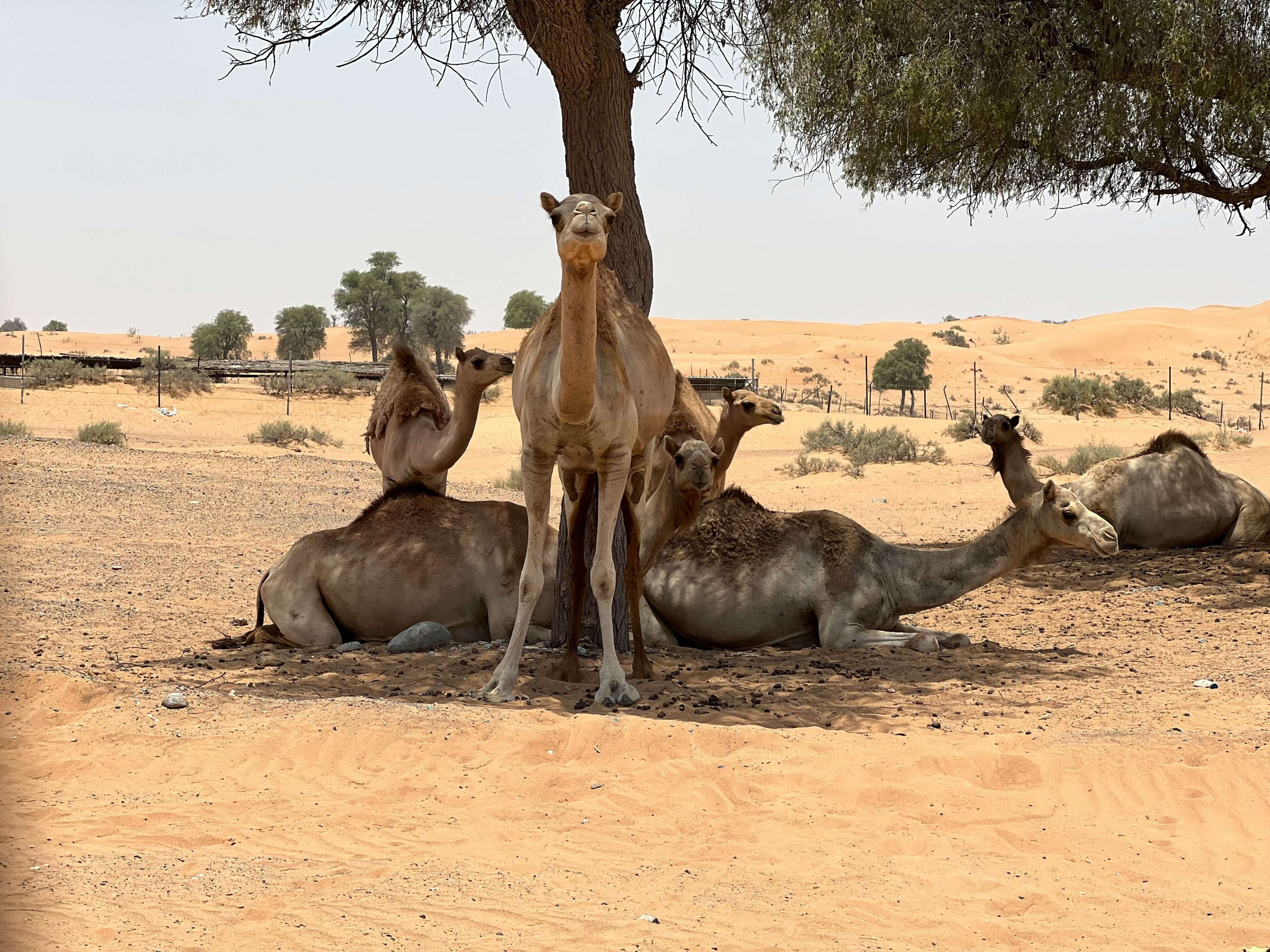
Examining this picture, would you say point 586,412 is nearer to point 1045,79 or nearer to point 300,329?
point 1045,79

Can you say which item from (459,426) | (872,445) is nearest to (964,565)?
(459,426)

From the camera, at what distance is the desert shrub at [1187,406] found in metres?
39.5

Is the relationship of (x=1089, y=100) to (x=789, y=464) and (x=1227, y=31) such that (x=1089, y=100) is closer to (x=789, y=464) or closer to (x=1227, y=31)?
(x=1227, y=31)

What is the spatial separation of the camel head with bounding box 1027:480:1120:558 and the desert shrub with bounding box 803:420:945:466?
15364 millimetres

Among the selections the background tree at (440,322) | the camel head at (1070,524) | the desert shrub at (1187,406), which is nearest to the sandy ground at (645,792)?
the camel head at (1070,524)

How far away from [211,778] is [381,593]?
2.83 m

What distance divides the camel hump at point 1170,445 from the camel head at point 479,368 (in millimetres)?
6140

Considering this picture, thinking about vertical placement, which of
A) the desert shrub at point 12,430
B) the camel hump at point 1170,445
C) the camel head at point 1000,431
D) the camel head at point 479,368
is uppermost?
the camel head at point 479,368

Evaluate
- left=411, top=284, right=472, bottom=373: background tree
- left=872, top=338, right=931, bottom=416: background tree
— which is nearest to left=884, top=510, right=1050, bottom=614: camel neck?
left=872, top=338, right=931, bottom=416: background tree

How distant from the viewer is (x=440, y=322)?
2302 inches

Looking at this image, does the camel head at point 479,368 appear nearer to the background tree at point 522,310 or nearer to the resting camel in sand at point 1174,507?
the resting camel in sand at point 1174,507

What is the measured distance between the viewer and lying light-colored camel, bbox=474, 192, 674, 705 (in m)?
6.02

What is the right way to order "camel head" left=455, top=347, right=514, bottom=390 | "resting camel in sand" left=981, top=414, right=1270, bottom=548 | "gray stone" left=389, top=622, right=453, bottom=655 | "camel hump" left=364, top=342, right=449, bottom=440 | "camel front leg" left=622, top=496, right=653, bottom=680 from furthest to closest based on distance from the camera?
"resting camel in sand" left=981, top=414, right=1270, bottom=548
"camel hump" left=364, top=342, right=449, bottom=440
"camel head" left=455, top=347, right=514, bottom=390
"gray stone" left=389, top=622, right=453, bottom=655
"camel front leg" left=622, top=496, right=653, bottom=680

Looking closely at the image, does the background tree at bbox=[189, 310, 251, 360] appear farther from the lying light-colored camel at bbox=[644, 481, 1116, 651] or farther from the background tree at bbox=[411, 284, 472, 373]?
the lying light-colored camel at bbox=[644, 481, 1116, 651]
